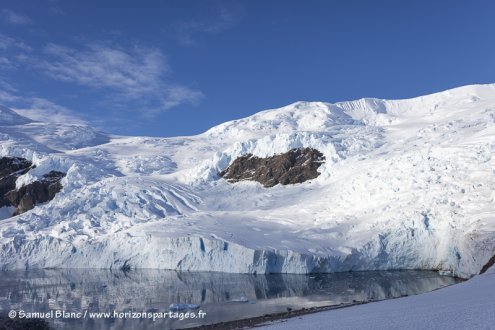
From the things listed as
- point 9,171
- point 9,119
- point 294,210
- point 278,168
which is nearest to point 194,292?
point 294,210

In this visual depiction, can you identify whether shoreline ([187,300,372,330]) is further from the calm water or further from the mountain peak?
the mountain peak

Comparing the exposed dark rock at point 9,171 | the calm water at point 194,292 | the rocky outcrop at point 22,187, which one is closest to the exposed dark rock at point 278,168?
the calm water at point 194,292

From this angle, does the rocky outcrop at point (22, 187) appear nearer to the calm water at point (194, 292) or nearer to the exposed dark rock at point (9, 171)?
the exposed dark rock at point (9, 171)

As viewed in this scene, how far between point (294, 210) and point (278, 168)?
1086 centimetres

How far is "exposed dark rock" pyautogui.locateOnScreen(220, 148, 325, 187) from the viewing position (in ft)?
146

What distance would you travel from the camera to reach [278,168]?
152 feet

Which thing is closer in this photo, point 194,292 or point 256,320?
point 256,320

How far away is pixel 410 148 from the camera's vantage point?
126ft

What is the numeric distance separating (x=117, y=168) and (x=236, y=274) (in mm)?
29864

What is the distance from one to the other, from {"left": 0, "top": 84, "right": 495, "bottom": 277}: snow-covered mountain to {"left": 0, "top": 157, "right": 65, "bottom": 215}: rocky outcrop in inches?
44.8

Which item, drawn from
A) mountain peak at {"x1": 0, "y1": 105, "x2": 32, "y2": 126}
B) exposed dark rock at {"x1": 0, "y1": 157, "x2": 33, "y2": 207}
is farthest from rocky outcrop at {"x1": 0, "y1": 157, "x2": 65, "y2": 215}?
mountain peak at {"x1": 0, "y1": 105, "x2": 32, "y2": 126}

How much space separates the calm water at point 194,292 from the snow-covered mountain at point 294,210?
1.33m

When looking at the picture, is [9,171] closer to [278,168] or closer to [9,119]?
[9,119]

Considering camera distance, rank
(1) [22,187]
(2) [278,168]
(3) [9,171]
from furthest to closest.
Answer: (3) [9,171]
(1) [22,187]
(2) [278,168]
